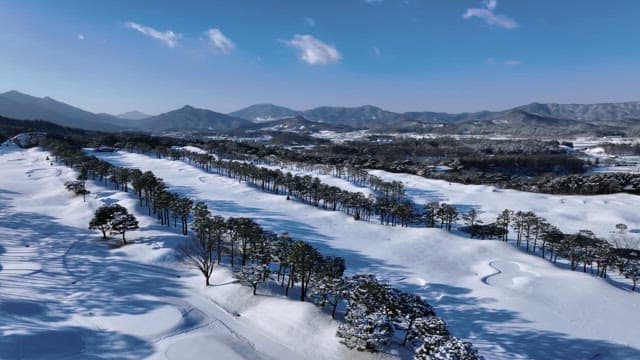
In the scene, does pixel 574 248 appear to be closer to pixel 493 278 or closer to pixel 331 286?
pixel 493 278

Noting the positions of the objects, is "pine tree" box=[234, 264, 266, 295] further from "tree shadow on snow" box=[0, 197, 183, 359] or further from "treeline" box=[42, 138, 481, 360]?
"tree shadow on snow" box=[0, 197, 183, 359]

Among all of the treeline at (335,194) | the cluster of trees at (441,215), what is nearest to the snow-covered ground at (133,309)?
the treeline at (335,194)

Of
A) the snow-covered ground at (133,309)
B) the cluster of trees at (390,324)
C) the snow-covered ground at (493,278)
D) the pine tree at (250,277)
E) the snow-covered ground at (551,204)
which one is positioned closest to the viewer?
the cluster of trees at (390,324)

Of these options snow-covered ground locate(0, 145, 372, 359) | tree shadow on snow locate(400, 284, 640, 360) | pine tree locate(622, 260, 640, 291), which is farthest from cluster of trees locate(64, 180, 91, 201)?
pine tree locate(622, 260, 640, 291)

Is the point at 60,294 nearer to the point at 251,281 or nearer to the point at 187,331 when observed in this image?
the point at 187,331

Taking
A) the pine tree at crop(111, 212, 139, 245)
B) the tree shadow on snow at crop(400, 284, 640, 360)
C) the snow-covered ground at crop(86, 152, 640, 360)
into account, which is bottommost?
the tree shadow on snow at crop(400, 284, 640, 360)

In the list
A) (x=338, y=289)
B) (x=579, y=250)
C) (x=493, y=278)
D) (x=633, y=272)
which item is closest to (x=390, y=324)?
(x=338, y=289)

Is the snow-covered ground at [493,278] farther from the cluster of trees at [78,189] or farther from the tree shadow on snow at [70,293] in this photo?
the cluster of trees at [78,189]
